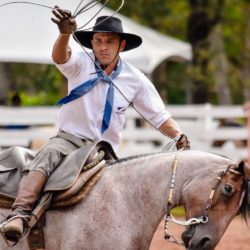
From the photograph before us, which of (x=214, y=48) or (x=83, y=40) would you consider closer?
(x=83, y=40)

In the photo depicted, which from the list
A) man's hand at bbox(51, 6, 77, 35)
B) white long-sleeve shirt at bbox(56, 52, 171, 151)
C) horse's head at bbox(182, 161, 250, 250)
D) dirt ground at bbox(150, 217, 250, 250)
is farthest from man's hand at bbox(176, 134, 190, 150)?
dirt ground at bbox(150, 217, 250, 250)

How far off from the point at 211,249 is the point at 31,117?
40.7ft

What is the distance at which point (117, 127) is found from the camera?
24.0ft

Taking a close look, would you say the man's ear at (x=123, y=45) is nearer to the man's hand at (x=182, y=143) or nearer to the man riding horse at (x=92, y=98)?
the man riding horse at (x=92, y=98)

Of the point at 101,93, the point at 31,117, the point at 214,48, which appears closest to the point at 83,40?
the point at 101,93

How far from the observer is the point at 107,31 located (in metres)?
7.14

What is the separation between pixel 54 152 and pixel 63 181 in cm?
28

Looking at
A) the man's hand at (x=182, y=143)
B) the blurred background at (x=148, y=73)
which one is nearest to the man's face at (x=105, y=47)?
the blurred background at (x=148, y=73)

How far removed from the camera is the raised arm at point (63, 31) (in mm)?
6496

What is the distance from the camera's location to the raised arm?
21.3 feet

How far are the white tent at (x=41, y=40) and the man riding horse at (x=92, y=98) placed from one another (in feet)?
9.08

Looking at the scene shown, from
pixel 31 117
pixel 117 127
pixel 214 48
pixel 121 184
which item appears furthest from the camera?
pixel 214 48

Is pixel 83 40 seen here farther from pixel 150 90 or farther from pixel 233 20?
pixel 233 20

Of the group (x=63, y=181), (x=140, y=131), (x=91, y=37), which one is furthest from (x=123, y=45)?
(x=140, y=131)
